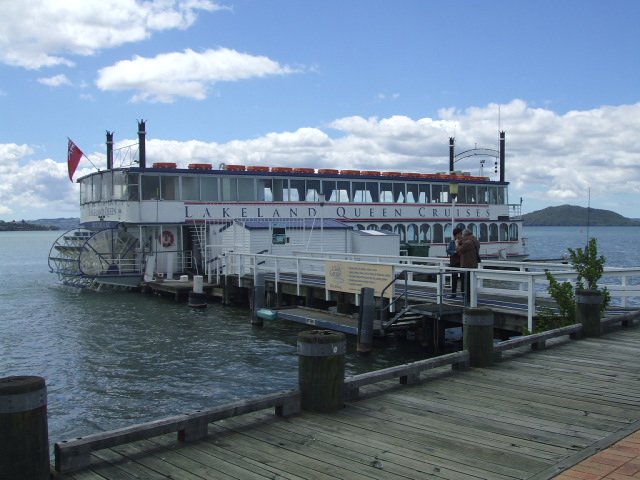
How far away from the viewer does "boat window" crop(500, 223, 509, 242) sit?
3975cm

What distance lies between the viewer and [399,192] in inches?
1414

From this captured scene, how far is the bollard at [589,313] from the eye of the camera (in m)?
11.3

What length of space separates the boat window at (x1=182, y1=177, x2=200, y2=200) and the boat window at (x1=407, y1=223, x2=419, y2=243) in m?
11.9

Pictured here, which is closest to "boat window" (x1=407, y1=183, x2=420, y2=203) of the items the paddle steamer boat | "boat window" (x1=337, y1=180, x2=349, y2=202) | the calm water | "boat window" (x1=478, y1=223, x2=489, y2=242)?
the paddle steamer boat

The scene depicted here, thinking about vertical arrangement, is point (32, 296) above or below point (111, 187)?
below

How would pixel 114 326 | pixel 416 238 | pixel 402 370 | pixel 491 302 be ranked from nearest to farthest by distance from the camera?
1. pixel 402 370
2. pixel 491 302
3. pixel 114 326
4. pixel 416 238

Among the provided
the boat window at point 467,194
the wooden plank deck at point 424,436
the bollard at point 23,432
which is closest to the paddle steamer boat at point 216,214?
the boat window at point 467,194

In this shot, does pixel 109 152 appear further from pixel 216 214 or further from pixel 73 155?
pixel 216 214

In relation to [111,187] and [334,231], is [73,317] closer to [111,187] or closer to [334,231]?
[111,187]

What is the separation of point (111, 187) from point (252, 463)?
2699cm

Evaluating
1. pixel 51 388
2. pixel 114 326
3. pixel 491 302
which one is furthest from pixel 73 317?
pixel 491 302

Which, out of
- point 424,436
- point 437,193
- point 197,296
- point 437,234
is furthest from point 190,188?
point 424,436

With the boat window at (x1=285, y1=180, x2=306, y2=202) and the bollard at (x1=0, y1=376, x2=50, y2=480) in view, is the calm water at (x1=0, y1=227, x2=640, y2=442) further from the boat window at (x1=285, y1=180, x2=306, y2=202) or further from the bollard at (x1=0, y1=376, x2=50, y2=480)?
the boat window at (x1=285, y1=180, x2=306, y2=202)

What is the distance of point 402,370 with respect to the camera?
786 centimetres
